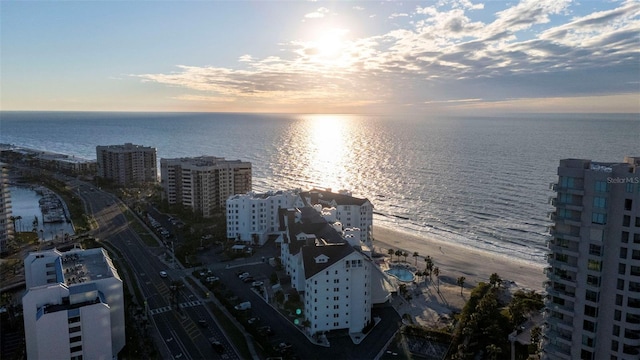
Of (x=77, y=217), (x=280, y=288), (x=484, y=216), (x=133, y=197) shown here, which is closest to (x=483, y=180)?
(x=484, y=216)

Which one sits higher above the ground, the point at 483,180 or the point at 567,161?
the point at 567,161

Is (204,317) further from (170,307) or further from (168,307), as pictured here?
(168,307)

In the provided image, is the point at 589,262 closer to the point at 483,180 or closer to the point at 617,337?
the point at 617,337

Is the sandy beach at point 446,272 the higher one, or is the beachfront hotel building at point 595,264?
the beachfront hotel building at point 595,264

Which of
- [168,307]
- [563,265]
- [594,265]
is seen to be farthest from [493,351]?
[168,307]

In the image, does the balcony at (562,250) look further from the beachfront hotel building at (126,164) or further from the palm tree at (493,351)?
the beachfront hotel building at (126,164)

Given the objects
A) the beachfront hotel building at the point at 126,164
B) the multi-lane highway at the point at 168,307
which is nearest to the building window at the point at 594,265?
the multi-lane highway at the point at 168,307
